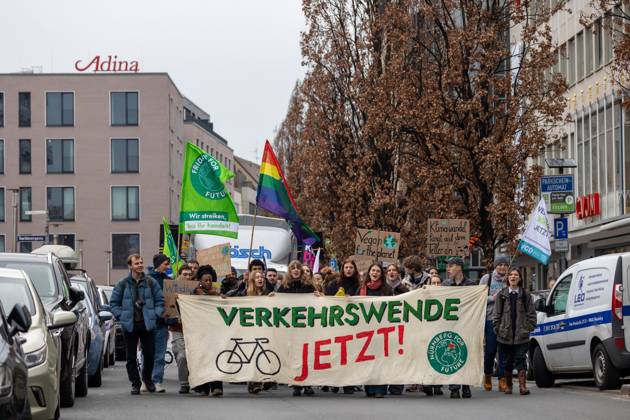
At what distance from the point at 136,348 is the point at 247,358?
1.41 m

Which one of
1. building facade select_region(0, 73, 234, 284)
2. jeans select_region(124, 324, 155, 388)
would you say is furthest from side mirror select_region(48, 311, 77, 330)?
building facade select_region(0, 73, 234, 284)

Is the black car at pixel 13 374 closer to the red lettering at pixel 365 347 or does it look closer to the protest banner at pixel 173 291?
the red lettering at pixel 365 347

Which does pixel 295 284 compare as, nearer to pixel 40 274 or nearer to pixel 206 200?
pixel 40 274

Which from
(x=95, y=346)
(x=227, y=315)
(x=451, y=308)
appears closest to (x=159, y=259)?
(x=227, y=315)

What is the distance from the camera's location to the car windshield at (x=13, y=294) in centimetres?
1401

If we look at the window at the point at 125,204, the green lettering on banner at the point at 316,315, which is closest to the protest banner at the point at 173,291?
the green lettering on banner at the point at 316,315

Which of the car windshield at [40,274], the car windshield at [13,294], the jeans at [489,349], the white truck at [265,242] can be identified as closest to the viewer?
the car windshield at [13,294]

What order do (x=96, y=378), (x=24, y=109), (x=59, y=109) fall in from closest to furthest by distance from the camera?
(x=96, y=378)
(x=24, y=109)
(x=59, y=109)

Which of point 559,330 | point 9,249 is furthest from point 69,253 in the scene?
point 9,249

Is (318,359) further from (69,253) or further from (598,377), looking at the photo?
(69,253)

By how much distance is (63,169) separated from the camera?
105 m

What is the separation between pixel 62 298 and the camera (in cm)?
1695

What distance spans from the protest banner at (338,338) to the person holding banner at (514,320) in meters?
0.49

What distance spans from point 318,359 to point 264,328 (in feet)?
2.62
